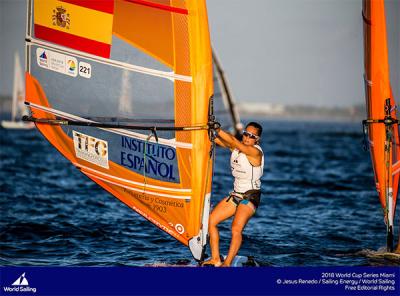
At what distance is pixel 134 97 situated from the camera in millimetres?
8430

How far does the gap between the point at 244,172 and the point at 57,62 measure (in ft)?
9.03

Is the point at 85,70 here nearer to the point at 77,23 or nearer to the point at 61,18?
the point at 77,23

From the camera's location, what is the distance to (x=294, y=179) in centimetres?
2512

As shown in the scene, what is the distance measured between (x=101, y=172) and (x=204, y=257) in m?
1.73

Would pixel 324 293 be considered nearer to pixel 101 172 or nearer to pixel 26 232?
pixel 101 172

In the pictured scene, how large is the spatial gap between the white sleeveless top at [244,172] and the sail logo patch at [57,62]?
229cm

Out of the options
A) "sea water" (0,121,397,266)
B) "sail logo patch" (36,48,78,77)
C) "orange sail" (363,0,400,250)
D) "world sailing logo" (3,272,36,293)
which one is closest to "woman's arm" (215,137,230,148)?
"sea water" (0,121,397,266)

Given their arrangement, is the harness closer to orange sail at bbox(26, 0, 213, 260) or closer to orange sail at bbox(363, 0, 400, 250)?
orange sail at bbox(26, 0, 213, 260)

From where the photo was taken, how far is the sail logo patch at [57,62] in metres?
8.70

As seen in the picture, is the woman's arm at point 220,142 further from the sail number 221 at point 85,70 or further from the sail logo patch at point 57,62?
the sail logo patch at point 57,62

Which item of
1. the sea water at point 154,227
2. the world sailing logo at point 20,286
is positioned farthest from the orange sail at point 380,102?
the world sailing logo at point 20,286

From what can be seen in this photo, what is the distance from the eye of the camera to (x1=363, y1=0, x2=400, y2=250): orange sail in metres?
10.2

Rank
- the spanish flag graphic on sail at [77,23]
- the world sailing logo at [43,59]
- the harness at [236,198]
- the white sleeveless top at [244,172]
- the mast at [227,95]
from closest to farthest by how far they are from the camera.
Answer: the white sleeveless top at [244,172] → the harness at [236,198] → the spanish flag graphic on sail at [77,23] → the world sailing logo at [43,59] → the mast at [227,95]

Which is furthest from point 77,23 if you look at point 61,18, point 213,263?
point 213,263
